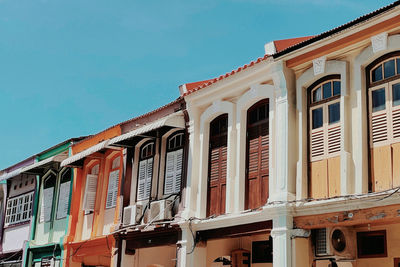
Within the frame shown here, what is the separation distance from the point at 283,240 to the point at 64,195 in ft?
36.1

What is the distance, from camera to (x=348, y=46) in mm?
11477

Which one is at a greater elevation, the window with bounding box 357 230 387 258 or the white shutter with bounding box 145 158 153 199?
the white shutter with bounding box 145 158 153 199

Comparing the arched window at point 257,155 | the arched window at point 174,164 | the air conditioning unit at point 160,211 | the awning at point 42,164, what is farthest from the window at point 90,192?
the arched window at point 257,155

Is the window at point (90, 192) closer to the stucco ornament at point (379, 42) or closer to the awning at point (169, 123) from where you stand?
the awning at point (169, 123)

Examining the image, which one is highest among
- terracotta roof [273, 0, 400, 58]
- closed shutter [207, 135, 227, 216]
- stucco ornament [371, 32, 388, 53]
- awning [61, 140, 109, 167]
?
terracotta roof [273, 0, 400, 58]

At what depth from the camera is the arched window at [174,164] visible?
1602cm

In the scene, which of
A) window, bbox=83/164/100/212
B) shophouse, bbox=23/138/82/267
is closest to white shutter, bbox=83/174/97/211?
window, bbox=83/164/100/212

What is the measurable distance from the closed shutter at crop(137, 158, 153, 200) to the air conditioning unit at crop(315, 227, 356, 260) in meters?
6.22

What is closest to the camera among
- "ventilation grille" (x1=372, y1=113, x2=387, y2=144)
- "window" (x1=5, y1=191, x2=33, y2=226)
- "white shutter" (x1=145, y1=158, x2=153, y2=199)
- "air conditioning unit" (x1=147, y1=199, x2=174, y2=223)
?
"ventilation grille" (x1=372, y1=113, x2=387, y2=144)

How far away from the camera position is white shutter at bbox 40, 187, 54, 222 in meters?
21.6

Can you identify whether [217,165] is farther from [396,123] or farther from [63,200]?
[63,200]

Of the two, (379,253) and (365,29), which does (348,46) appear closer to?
(365,29)

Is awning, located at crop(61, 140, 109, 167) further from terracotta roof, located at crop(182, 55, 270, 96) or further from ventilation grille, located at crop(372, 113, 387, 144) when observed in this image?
ventilation grille, located at crop(372, 113, 387, 144)

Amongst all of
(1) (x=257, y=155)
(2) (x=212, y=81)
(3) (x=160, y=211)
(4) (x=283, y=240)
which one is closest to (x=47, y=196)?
(3) (x=160, y=211)
